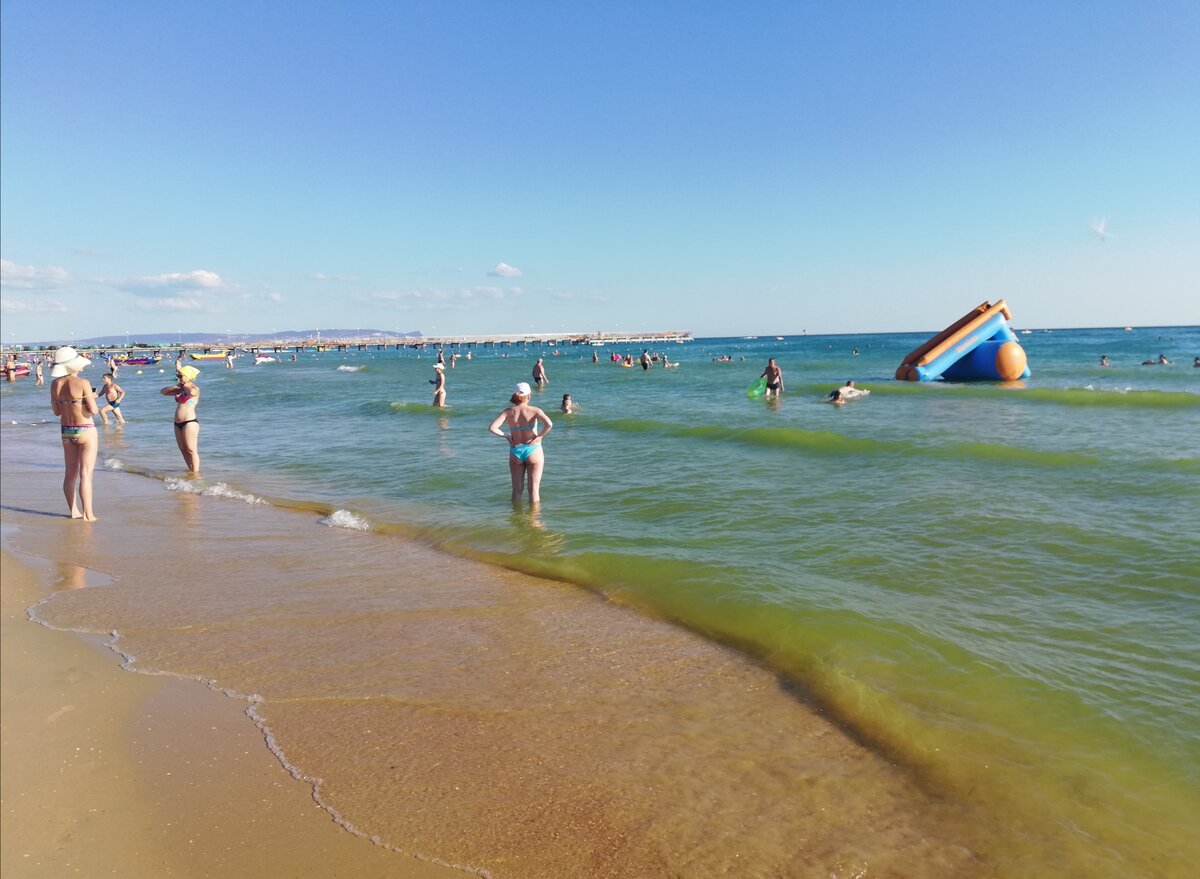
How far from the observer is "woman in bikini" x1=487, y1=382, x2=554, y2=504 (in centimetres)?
847

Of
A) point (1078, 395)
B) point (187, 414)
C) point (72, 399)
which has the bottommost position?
point (1078, 395)

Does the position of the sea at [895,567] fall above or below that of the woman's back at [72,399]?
below

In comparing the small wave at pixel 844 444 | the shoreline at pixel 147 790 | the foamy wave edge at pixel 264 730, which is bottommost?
the foamy wave edge at pixel 264 730

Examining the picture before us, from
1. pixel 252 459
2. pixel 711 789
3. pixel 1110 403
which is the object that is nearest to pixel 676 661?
pixel 711 789

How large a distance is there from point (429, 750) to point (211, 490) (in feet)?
28.1

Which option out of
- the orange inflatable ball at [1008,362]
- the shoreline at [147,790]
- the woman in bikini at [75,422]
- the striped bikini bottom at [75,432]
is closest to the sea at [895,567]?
the shoreline at [147,790]

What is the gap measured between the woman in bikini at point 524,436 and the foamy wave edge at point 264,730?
4.47 meters

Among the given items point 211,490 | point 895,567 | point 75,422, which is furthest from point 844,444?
point 75,422

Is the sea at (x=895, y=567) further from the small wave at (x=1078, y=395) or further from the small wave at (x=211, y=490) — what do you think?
the small wave at (x=1078, y=395)

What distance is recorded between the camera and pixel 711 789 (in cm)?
305

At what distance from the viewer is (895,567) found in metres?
6.21

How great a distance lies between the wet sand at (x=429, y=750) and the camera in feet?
8.59

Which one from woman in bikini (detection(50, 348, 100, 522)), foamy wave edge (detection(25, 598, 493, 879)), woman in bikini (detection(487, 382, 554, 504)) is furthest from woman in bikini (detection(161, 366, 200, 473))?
foamy wave edge (detection(25, 598, 493, 879))

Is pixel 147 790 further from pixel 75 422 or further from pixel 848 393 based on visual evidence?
pixel 848 393
